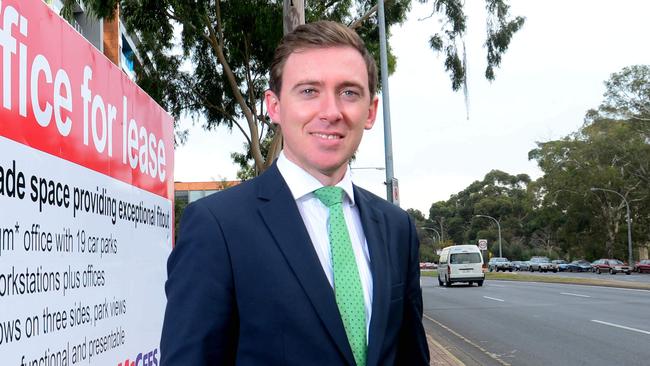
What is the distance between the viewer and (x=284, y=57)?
6.62 feet

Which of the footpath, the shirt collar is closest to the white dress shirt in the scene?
the shirt collar

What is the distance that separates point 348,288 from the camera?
1.89 metres

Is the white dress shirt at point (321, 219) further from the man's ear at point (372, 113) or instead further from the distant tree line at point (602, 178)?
the distant tree line at point (602, 178)

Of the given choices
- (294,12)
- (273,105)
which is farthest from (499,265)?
(273,105)

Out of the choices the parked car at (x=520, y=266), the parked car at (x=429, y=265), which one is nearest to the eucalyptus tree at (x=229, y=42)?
the parked car at (x=520, y=266)

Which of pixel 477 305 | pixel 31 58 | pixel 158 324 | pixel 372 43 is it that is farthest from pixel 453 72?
pixel 31 58

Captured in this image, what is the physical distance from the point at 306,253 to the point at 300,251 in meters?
0.02

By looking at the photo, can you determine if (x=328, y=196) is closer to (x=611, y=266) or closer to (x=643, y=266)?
(x=611, y=266)

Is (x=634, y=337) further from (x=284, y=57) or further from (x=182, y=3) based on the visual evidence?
(x=284, y=57)

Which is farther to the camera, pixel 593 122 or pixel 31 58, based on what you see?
pixel 593 122

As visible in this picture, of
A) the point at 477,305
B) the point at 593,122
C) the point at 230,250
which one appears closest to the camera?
the point at 230,250

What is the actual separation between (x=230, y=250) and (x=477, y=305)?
20885 millimetres

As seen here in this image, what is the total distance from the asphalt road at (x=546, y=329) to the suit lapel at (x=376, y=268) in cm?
936

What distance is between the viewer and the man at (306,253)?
175 centimetres
